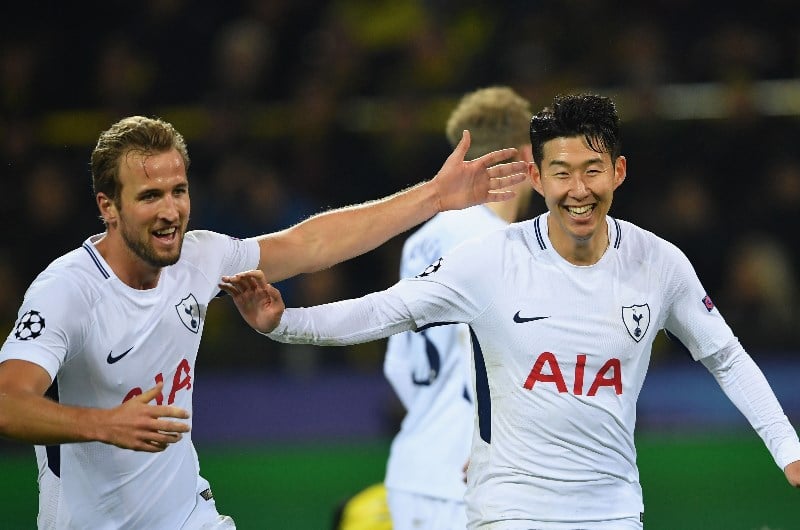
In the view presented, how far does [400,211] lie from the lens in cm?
491

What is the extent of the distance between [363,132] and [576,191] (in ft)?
22.7

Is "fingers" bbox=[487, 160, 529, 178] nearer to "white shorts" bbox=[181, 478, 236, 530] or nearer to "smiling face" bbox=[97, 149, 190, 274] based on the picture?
"smiling face" bbox=[97, 149, 190, 274]

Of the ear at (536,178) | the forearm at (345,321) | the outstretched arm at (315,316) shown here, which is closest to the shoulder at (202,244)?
the outstretched arm at (315,316)

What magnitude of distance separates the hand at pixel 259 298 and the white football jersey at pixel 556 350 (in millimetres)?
410

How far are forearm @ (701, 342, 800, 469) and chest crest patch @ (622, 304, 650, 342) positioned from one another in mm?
312

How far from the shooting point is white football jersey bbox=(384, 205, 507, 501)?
17.5ft

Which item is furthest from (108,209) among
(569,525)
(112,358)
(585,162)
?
(569,525)

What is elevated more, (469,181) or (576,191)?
(469,181)

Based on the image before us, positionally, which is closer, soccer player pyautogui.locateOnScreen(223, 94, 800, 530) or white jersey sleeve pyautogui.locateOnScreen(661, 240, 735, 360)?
soccer player pyautogui.locateOnScreen(223, 94, 800, 530)

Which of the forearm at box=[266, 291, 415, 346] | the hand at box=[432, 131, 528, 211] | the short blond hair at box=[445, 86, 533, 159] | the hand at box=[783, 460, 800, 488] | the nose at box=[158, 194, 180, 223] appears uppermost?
the short blond hair at box=[445, 86, 533, 159]

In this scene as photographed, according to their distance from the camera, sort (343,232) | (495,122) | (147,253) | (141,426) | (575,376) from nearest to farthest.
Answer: (141,426), (575,376), (147,253), (343,232), (495,122)

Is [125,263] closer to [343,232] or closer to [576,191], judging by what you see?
[343,232]

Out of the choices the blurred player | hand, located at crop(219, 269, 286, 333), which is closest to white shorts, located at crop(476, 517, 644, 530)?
hand, located at crop(219, 269, 286, 333)

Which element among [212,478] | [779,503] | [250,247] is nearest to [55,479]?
[250,247]
